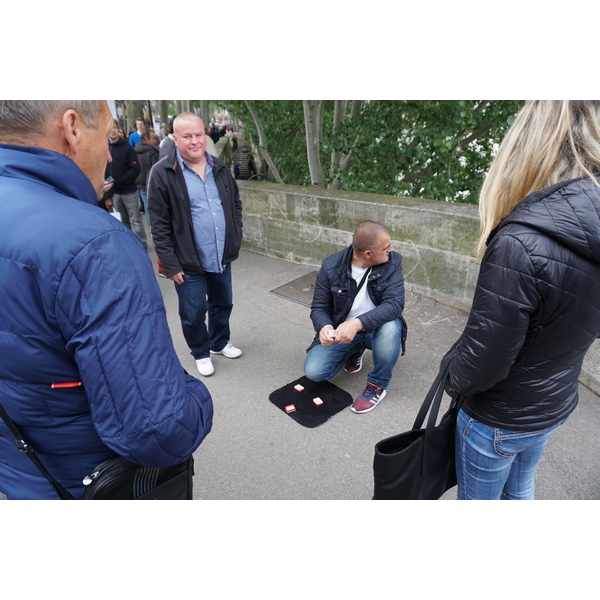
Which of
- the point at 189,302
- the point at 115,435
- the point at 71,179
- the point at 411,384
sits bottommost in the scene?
the point at 411,384

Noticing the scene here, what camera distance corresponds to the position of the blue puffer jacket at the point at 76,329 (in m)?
0.96

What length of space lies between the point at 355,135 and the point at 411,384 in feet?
14.8

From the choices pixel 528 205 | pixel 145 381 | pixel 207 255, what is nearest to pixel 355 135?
pixel 207 255

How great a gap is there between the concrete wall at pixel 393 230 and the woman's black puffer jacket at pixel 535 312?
214 centimetres

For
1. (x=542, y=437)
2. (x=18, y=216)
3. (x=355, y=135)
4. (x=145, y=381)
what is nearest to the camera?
(x=18, y=216)

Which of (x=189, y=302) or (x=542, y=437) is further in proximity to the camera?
(x=189, y=302)

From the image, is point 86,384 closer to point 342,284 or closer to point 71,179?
point 71,179

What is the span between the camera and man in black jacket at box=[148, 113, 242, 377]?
3041mm

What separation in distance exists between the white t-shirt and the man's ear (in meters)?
2.21

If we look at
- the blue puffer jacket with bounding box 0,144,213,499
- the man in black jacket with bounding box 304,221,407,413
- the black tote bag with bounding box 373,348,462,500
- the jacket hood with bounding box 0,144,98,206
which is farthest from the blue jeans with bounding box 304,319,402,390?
the jacket hood with bounding box 0,144,98,206

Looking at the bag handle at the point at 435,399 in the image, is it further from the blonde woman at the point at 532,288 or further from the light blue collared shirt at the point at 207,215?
the light blue collared shirt at the point at 207,215

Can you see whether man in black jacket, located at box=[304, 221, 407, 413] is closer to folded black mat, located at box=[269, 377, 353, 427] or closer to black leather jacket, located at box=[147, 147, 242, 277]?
folded black mat, located at box=[269, 377, 353, 427]

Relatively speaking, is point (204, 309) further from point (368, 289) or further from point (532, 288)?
point (532, 288)

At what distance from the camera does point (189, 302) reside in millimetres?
3367
